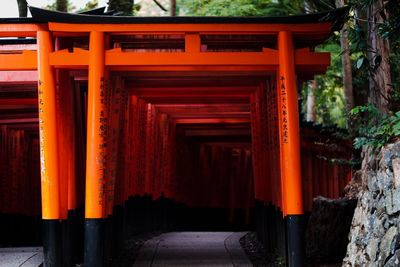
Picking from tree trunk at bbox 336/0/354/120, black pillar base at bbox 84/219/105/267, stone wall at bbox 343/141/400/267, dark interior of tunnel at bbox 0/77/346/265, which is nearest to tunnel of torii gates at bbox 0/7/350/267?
black pillar base at bbox 84/219/105/267

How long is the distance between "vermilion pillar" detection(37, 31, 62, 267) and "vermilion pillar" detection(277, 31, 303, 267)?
325 centimetres

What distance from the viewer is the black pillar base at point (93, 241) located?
830cm

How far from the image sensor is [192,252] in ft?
37.2

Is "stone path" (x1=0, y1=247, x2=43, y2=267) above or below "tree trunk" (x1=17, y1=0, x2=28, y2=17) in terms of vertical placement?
below

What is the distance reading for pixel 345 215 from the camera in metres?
9.32

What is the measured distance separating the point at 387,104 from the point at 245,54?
82.7 inches

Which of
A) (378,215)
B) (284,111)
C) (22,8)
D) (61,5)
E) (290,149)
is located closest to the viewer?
(378,215)

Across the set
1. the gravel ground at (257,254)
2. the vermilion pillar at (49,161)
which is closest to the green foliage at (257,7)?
the gravel ground at (257,254)

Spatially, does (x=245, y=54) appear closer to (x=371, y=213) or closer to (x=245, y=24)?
(x=245, y=24)

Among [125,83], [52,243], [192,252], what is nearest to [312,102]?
[192,252]

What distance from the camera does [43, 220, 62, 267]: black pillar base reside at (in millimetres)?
8484

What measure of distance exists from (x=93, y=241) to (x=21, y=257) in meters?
2.08

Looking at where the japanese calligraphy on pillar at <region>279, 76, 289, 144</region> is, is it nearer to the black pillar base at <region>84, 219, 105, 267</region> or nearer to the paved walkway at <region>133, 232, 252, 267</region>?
the paved walkway at <region>133, 232, 252, 267</region>

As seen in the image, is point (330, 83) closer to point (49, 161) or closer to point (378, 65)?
point (378, 65)
